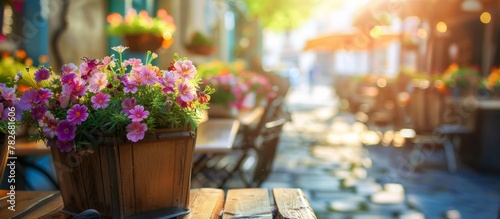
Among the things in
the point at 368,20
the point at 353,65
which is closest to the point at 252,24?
the point at 368,20

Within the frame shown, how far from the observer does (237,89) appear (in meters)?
4.20

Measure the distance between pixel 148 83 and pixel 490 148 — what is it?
605cm

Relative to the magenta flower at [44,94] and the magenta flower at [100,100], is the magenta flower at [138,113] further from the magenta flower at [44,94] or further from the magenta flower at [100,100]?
the magenta flower at [44,94]

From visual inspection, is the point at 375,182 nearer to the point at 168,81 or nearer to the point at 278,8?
the point at 168,81

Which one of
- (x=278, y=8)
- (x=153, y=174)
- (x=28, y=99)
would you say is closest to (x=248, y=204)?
(x=153, y=174)

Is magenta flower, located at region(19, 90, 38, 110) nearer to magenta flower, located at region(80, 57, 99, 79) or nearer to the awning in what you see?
magenta flower, located at region(80, 57, 99, 79)

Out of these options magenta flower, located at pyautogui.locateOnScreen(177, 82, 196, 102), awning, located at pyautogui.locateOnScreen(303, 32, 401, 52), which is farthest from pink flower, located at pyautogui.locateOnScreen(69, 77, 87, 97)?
awning, located at pyautogui.locateOnScreen(303, 32, 401, 52)

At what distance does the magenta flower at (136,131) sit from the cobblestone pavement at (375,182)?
10.4 feet

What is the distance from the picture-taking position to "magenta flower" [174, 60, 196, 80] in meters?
1.33

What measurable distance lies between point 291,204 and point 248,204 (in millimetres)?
134

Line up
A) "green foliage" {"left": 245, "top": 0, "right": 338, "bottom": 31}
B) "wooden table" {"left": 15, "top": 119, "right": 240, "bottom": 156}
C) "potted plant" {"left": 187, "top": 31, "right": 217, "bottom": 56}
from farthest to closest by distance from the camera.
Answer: "green foliage" {"left": 245, "top": 0, "right": 338, "bottom": 31}
"potted plant" {"left": 187, "top": 31, "right": 217, "bottom": 56}
"wooden table" {"left": 15, "top": 119, "right": 240, "bottom": 156}

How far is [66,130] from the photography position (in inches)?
47.4

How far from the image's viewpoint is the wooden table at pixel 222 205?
1404 mm

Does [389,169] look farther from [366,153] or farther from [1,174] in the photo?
[1,174]
